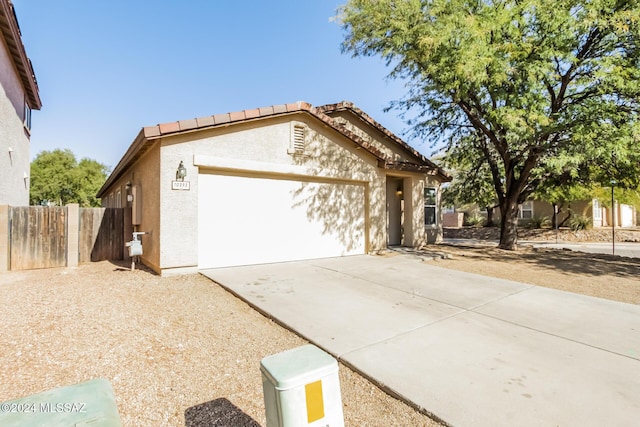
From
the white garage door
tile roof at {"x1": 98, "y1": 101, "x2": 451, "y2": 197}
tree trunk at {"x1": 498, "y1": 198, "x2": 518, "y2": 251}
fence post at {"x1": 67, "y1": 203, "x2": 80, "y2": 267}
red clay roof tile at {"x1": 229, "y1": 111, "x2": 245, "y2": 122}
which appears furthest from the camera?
tree trunk at {"x1": 498, "y1": 198, "x2": 518, "y2": 251}

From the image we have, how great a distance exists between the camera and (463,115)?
13.1m

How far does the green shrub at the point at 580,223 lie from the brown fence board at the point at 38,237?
28.7m

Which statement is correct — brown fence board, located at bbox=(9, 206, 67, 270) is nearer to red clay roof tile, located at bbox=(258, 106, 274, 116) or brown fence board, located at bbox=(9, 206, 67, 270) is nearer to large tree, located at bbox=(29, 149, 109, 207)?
red clay roof tile, located at bbox=(258, 106, 274, 116)

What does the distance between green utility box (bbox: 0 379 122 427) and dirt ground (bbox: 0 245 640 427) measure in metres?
1.16

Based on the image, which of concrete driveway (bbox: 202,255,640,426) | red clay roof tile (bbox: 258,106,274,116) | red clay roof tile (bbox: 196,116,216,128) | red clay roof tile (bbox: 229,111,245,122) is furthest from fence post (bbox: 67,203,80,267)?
red clay roof tile (bbox: 258,106,274,116)

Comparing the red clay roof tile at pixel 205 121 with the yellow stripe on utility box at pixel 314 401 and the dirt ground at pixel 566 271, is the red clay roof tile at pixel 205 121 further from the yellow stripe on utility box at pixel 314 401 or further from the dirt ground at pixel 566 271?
the dirt ground at pixel 566 271

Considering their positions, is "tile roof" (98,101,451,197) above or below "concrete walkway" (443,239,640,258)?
above

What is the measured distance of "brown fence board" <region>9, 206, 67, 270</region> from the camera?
7973mm

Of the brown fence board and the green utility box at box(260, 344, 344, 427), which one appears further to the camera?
the brown fence board

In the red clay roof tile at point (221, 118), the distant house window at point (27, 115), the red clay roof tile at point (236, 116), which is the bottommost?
the red clay roof tile at point (221, 118)

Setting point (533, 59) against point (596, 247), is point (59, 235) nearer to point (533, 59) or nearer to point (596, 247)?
point (533, 59)

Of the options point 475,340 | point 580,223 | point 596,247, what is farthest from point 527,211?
point 475,340

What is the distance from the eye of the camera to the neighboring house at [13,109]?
29.4 feet

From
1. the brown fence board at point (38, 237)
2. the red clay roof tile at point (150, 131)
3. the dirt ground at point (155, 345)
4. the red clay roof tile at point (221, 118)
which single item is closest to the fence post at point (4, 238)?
the brown fence board at point (38, 237)
